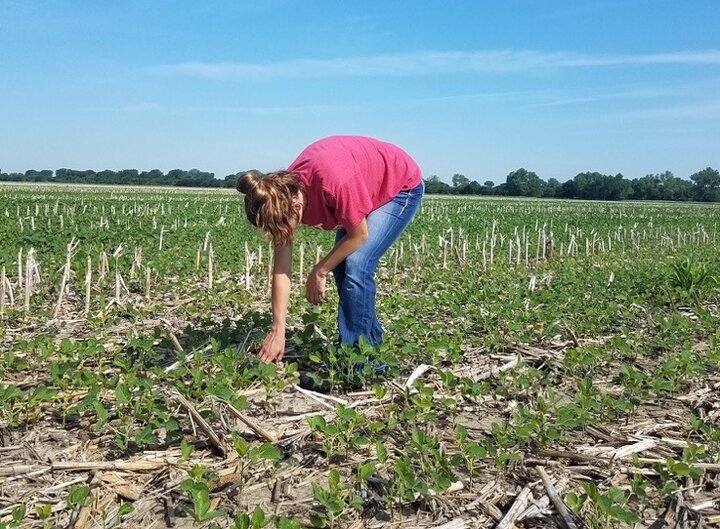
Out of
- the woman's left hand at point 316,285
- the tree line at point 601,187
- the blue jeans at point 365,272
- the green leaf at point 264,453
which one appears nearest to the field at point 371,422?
the green leaf at point 264,453

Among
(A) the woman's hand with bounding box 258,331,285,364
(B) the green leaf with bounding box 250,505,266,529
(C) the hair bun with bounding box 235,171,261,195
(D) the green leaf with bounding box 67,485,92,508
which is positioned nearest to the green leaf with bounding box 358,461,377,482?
(B) the green leaf with bounding box 250,505,266,529

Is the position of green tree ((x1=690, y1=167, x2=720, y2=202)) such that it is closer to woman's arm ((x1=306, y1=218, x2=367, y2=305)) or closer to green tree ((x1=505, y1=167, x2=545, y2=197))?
green tree ((x1=505, y1=167, x2=545, y2=197))

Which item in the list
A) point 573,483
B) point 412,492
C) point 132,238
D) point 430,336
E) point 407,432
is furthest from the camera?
point 132,238

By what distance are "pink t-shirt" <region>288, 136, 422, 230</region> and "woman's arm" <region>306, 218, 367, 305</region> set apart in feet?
0.23

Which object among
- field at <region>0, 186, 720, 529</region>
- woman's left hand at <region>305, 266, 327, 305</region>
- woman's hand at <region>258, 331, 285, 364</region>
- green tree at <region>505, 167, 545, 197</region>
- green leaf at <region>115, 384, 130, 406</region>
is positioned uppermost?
green tree at <region>505, 167, 545, 197</region>

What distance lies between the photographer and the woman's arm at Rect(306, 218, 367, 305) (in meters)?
3.68

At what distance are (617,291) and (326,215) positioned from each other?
4615 millimetres

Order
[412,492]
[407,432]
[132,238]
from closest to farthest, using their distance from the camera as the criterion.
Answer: [412,492], [407,432], [132,238]

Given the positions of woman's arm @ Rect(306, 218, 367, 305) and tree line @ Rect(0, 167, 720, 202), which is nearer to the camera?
woman's arm @ Rect(306, 218, 367, 305)

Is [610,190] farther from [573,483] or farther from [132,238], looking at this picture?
[573,483]

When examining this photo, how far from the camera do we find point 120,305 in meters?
6.20

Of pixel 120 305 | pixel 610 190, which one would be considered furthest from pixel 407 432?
pixel 610 190

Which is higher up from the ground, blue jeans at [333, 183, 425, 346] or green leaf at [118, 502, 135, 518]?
blue jeans at [333, 183, 425, 346]

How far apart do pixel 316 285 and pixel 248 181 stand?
77 cm
